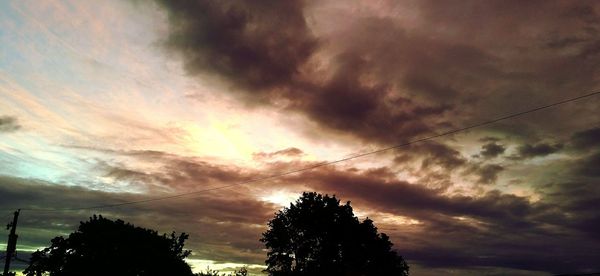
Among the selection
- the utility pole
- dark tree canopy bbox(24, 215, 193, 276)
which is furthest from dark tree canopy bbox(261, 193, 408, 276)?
the utility pole

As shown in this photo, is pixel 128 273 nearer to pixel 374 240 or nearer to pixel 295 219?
pixel 295 219

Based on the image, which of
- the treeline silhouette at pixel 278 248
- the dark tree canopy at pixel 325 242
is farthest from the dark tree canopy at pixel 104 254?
the dark tree canopy at pixel 325 242

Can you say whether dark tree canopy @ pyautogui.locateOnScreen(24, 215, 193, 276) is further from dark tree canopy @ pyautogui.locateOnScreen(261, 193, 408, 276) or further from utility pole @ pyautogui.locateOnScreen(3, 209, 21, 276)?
dark tree canopy @ pyautogui.locateOnScreen(261, 193, 408, 276)

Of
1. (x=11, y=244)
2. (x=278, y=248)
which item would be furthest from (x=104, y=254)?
(x=278, y=248)

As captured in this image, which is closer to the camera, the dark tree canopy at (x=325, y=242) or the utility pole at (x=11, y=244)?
the utility pole at (x=11, y=244)

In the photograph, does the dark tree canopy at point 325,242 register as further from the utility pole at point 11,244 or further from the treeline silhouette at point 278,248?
the utility pole at point 11,244

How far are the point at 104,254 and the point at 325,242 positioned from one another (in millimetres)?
30401

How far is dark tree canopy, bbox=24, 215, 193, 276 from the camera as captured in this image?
44.0m

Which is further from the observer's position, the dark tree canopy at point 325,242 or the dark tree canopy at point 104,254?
the dark tree canopy at point 325,242

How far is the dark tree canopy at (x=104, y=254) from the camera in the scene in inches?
1731

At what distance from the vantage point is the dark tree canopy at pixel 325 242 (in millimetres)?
63406

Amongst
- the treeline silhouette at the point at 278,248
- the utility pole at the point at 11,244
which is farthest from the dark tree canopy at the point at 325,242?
the utility pole at the point at 11,244

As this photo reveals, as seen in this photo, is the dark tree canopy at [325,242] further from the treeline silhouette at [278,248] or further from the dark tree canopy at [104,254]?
the dark tree canopy at [104,254]

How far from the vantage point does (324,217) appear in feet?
218
